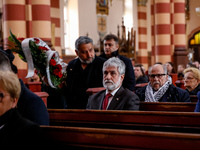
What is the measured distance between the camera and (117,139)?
1.98m

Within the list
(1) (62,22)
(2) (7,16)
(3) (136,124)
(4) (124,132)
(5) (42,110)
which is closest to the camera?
(4) (124,132)

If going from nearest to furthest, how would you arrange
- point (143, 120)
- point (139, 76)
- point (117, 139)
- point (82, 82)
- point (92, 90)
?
point (117, 139)
point (143, 120)
point (92, 90)
point (82, 82)
point (139, 76)

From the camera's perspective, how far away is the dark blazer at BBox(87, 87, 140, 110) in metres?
Answer: 3.44

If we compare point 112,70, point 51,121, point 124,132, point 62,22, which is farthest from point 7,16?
point 62,22

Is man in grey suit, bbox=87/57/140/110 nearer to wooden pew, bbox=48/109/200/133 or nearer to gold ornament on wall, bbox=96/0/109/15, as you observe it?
wooden pew, bbox=48/109/200/133

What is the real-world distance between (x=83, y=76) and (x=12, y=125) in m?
2.17

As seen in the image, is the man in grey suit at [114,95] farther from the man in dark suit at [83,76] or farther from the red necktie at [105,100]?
the man in dark suit at [83,76]

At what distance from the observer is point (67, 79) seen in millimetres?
4238

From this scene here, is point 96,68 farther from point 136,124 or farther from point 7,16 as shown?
point 7,16

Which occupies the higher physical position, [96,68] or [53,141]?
[96,68]

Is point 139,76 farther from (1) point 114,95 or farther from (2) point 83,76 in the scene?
(1) point 114,95

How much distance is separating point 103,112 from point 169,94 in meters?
1.92

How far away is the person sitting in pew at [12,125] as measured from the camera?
1999mm

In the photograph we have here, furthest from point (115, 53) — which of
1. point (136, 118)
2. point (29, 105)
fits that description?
point (29, 105)
